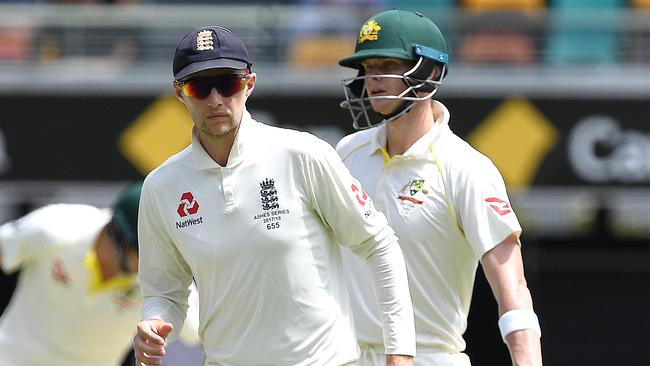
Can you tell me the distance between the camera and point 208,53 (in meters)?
4.34

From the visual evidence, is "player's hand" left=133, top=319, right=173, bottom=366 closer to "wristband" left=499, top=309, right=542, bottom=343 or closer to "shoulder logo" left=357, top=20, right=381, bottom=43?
"wristband" left=499, top=309, right=542, bottom=343

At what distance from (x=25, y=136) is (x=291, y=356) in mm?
6297

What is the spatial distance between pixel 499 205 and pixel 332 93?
528 cm

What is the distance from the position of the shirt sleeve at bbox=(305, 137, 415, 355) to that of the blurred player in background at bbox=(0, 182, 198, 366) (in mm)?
2229

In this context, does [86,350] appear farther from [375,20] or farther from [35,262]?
[375,20]

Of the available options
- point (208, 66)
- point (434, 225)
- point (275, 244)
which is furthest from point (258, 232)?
point (434, 225)

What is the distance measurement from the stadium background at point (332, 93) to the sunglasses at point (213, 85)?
565cm

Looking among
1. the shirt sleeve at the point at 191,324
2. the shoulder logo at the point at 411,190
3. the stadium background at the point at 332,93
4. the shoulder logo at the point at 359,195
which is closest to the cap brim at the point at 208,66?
the shoulder logo at the point at 359,195

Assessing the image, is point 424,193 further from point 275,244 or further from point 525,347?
point 275,244

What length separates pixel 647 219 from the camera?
34.5 feet

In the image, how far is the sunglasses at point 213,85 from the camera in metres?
4.36

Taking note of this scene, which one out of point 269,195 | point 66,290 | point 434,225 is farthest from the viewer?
point 66,290

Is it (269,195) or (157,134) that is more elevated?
(269,195)

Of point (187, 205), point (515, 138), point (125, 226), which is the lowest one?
point (515, 138)
